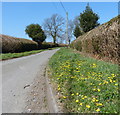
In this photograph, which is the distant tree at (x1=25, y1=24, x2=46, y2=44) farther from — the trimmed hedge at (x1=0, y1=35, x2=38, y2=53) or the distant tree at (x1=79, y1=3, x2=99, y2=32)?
the distant tree at (x1=79, y1=3, x2=99, y2=32)

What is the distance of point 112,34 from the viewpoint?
6.18m

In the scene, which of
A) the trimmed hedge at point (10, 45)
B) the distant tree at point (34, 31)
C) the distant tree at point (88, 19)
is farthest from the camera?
the distant tree at point (34, 31)

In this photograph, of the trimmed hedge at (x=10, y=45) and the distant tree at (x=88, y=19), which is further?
the distant tree at (x=88, y=19)

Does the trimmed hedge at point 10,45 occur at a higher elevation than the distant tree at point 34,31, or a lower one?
lower

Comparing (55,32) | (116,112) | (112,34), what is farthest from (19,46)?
(55,32)

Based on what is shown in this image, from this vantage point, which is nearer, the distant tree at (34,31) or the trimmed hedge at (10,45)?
the trimmed hedge at (10,45)

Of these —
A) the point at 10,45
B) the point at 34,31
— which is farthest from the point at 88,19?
the point at 34,31

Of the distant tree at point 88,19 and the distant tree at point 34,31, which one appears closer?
the distant tree at point 88,19

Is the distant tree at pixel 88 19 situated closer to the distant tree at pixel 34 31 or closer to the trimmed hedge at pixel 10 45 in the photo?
the trimmed hedge at pixel 10 45

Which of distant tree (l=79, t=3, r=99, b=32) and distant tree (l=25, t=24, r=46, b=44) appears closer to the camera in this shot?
distant tree (l=79, t=3, r=99, b=32)

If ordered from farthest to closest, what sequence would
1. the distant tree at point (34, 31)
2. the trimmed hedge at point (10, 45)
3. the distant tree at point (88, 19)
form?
1. the distant tree at point (34, 31)
2. the distant tree at point (88, 19)
3. the trimmed hedge at point (10, 45)

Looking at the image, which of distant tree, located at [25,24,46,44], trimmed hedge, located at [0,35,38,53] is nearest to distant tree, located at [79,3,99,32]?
trimmed hedge, located at [0,35,38,53]

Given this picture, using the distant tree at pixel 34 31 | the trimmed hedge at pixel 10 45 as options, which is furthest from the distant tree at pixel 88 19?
the distant tree at pixel 34 31

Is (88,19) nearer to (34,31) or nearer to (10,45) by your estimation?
(10,45)
